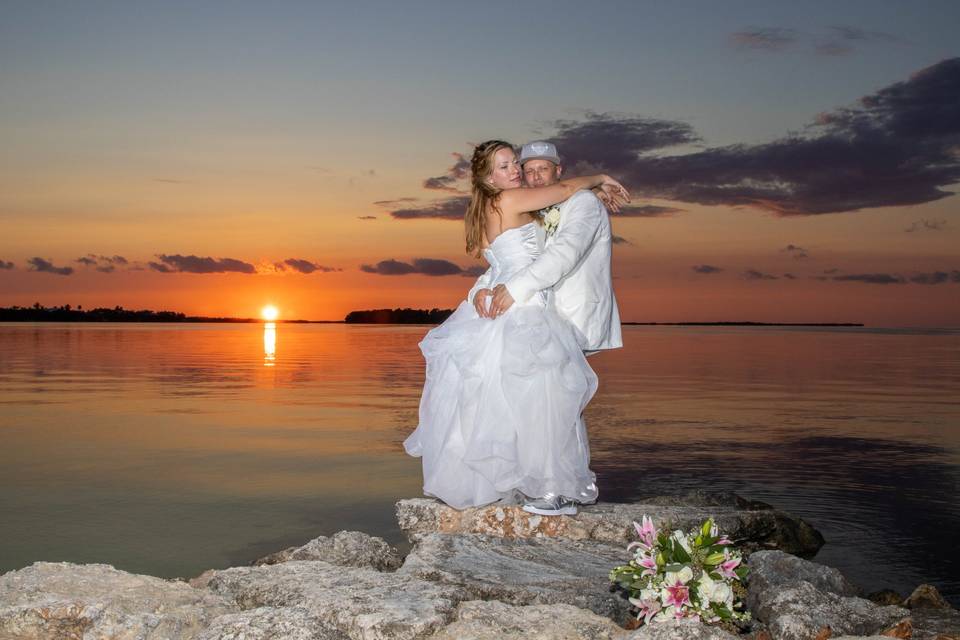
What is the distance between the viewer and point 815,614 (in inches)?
210

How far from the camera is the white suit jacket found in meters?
6.33

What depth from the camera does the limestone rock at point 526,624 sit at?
14.3 ft

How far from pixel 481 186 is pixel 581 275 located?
3.32ft

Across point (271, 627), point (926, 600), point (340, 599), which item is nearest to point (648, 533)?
point (340, 599)

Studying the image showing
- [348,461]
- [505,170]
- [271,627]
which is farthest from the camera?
[348,461]

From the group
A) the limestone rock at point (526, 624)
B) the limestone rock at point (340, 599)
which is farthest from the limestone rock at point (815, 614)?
the limestone rock at point (340, 599)

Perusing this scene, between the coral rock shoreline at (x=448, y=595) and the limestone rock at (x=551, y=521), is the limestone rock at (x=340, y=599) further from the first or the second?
the limestone rock at (x=551, y=521)

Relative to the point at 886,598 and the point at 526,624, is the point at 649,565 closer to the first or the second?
the point at 526,624

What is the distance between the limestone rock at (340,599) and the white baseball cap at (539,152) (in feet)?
10.2

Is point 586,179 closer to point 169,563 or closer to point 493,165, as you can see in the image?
point 493,165

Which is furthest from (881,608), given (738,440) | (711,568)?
(738,440)

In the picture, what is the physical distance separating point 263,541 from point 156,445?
6156 mm

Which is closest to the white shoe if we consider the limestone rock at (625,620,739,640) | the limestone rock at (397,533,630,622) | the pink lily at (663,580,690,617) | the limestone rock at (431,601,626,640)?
the limestone rock at (397,533,630,622)

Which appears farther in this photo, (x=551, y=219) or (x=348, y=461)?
(x=348, y=461)
